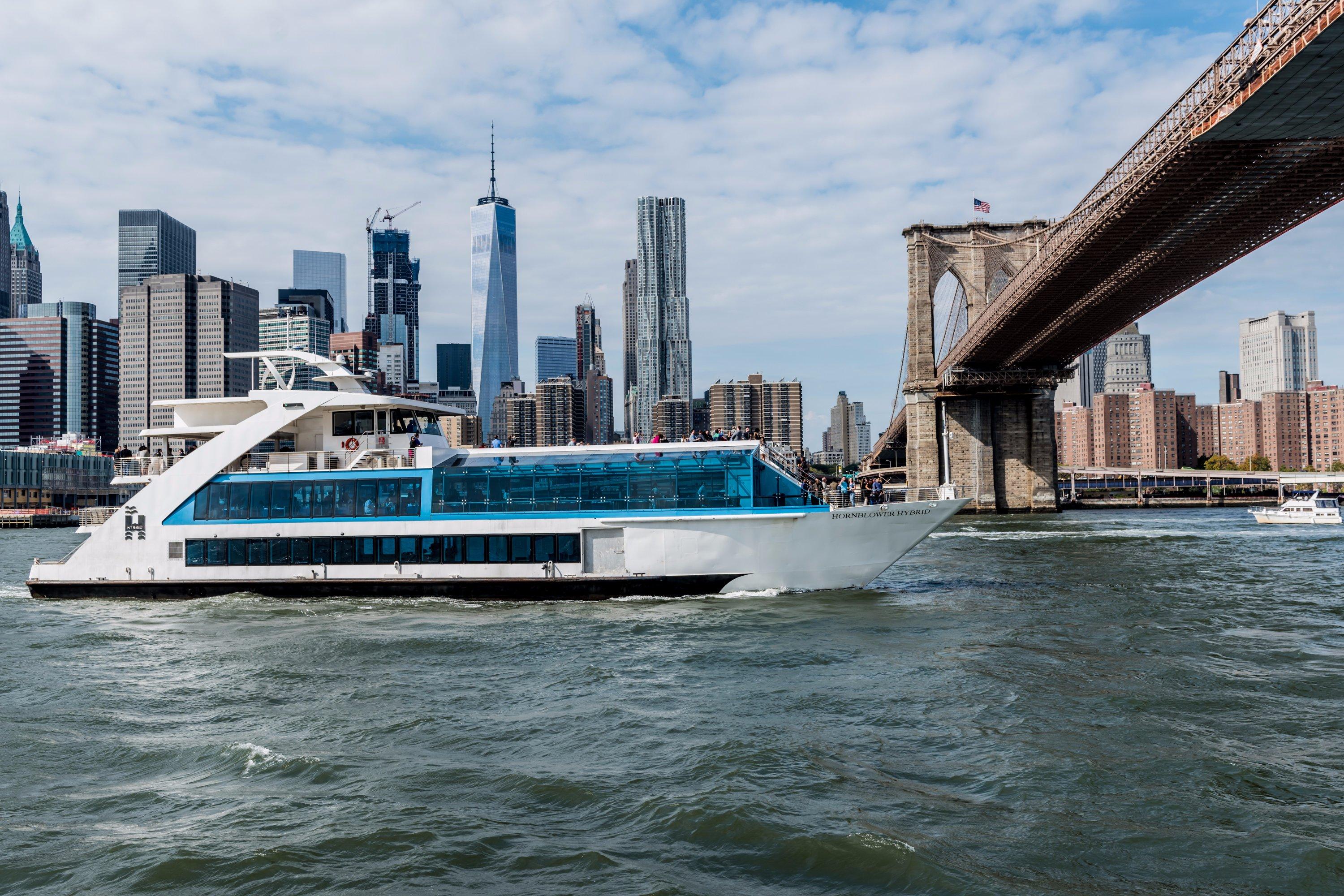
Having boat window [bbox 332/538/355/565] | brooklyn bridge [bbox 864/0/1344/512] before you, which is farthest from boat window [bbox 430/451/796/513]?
brooklyn bridge [bbox 864/0/1344/512]

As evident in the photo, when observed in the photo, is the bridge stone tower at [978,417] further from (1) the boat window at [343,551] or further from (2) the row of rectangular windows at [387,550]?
(1) the boat window at [343,551]

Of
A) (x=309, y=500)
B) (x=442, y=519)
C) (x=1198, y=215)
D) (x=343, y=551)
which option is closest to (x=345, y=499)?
(x=309, y=500)

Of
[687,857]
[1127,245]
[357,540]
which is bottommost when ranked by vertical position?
[687,857]

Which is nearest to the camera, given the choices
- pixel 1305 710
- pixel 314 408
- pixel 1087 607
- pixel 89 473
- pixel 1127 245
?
pixel 1305 710

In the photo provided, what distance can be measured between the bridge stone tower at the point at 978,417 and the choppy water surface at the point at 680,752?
56624 millimetres

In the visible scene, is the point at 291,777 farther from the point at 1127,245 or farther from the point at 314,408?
the point at 1127,245

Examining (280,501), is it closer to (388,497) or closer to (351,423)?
(388,497)

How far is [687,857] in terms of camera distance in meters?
8.04

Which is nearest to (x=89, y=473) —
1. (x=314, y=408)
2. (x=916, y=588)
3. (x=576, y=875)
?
(x=314, y=408)

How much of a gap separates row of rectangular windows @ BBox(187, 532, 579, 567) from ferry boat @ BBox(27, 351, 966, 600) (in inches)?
1.5

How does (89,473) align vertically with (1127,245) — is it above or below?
below

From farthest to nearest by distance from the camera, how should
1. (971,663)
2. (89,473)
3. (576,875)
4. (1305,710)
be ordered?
(89,473) < (971,663) < (1305,710) < (576,875)

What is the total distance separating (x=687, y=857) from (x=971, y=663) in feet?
27.4

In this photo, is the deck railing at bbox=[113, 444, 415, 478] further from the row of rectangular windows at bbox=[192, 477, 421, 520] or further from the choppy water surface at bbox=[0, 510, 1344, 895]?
the choppy water surface at bbox=[0, 510, 1344, 895]
